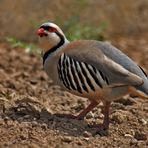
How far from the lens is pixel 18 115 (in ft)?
19.7

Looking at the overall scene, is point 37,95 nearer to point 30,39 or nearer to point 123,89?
point 123,89

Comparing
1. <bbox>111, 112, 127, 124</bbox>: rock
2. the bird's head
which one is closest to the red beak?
the bird's head

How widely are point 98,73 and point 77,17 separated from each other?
4.21 metres

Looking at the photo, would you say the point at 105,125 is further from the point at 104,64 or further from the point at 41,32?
the point at 41,32

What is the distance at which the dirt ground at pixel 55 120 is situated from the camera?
5473 mm

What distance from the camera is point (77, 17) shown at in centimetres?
985

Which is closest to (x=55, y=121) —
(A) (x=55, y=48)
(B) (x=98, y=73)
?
(B) (x=98, y=73)

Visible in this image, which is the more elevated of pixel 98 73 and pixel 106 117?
pixel 98 73

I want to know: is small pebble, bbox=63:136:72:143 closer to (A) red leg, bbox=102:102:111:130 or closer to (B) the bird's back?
(A) red leg, bbox=102:102:111:130

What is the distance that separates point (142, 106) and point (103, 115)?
590mm

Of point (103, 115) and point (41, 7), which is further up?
point (41, 7)

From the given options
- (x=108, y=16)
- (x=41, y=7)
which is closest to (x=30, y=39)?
(x=41, y=7)

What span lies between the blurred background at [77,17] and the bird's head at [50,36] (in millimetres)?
2829

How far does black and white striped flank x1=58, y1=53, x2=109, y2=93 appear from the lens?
226 inches
